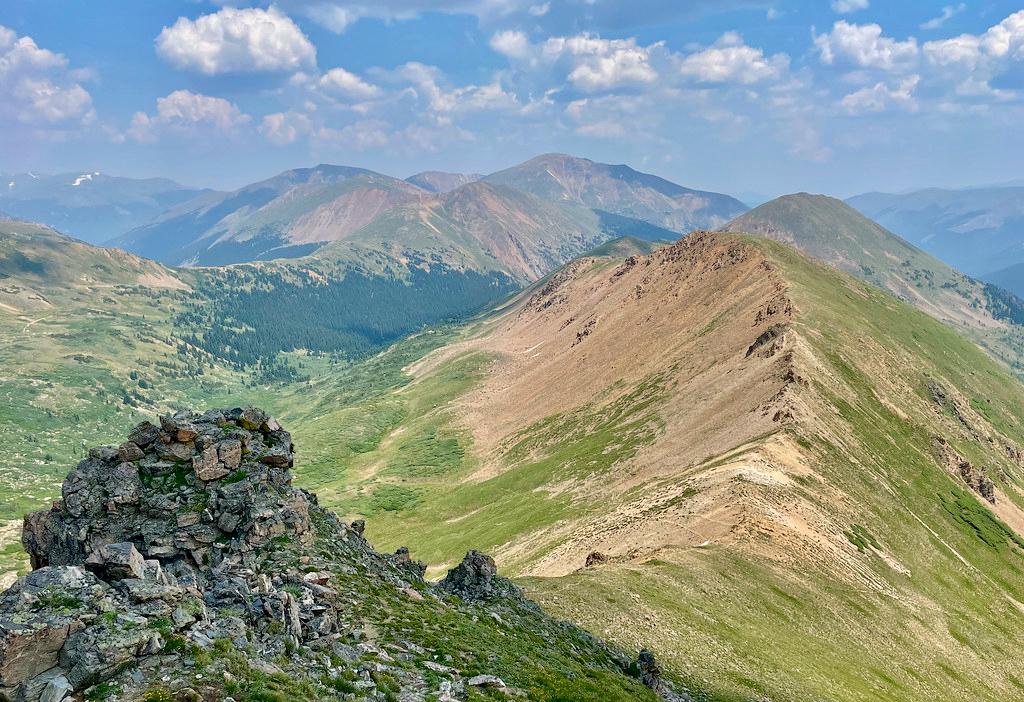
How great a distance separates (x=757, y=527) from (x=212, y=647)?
72577 millimetres

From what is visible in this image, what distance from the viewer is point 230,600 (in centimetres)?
3053

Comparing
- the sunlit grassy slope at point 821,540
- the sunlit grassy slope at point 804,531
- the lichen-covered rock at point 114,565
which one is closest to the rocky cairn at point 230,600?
the lichen-covered rock at point 114,565

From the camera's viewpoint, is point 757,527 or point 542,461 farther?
point 542,461

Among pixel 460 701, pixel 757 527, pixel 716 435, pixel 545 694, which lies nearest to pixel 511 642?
pixel 545 694

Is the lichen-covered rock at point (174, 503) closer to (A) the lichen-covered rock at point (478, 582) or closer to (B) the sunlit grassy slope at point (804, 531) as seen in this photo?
(A) the lichen-covered rock at point (478, 582)

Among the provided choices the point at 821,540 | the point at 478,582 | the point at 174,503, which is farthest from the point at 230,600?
the point at 821,540

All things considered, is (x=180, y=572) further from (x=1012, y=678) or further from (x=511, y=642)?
(x=1012, y=678)

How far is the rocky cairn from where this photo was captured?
2225 cm

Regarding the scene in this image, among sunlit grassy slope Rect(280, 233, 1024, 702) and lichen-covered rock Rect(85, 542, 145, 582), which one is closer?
lichen-covered rock Rect(85, 542, 145, 582)

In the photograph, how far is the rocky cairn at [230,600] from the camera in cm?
2225

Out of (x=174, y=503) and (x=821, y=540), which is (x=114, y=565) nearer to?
(x=174, y=503)

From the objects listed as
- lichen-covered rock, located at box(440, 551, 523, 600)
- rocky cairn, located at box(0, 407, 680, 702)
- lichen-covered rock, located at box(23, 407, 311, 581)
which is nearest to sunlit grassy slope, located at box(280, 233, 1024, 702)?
lichen-covered rock, located at box(440, 551, 523, 600)

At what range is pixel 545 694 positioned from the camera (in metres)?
33.5

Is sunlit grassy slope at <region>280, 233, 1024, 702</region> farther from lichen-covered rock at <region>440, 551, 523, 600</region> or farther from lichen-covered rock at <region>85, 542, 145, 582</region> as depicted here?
lichen-covered rock at <region>85, 542, 145, 582</region>
